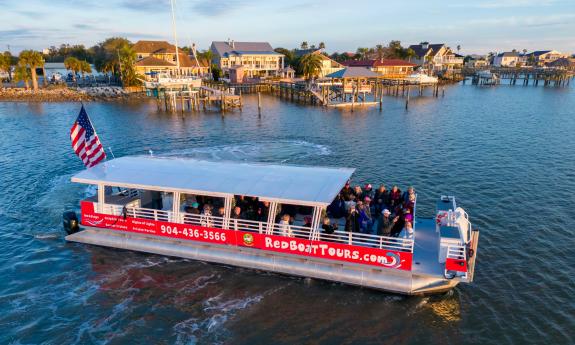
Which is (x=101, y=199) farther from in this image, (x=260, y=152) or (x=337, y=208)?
(x=260, y=152)

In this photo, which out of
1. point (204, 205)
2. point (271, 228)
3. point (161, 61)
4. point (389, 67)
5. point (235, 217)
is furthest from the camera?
point (389, 67)

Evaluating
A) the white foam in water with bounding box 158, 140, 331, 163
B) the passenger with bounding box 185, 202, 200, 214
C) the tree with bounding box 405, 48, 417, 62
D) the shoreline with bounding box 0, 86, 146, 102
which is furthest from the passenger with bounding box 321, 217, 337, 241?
the tree with bounding box 405, 48, 417, 62

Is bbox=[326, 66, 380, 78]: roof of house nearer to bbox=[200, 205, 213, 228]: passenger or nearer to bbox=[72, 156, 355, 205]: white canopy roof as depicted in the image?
bbox=[72, 156, 355, 205]: white canopy roof

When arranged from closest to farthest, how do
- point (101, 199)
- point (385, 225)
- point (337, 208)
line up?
1. point (385, 225)
2. point (337, 208)
3. point (101, 199)

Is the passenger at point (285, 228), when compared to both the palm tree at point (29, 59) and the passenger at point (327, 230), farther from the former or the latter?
the palm tree at point (29, 59)

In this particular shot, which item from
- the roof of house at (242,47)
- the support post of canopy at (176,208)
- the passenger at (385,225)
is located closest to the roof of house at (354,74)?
the support post of canopy at (176,208)

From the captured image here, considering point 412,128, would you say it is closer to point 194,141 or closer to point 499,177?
point 499,177

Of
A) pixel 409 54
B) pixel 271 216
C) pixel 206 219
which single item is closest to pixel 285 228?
pixel 271 216
